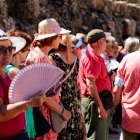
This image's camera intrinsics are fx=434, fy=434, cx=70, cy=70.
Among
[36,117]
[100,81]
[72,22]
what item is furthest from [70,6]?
[36,117]

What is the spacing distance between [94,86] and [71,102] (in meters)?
A: 0.38

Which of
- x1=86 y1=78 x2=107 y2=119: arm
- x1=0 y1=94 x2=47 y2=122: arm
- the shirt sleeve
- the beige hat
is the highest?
the beige hat

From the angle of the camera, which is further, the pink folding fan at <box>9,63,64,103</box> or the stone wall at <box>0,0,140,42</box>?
the stone wall at <box>0,0,140,42</box>

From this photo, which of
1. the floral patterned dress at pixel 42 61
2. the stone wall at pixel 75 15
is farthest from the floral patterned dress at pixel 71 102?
the stone wall at pixel 75 15

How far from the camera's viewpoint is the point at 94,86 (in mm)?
Result: 4371

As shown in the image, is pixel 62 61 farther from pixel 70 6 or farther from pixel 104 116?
pixel 70 6

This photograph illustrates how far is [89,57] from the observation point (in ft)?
14.7

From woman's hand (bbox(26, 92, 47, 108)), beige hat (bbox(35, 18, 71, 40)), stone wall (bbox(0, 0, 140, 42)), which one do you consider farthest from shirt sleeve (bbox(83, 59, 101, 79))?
stone wall (bbox(0, 0, 140, 42))

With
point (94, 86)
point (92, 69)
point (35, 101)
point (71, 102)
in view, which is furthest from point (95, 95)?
point (35, 101)

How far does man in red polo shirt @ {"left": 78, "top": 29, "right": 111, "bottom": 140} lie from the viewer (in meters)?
4.41

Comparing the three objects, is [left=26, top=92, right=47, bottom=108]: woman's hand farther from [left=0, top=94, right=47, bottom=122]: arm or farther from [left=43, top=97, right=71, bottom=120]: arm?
[left=43, top=97, right=71, bottom=120]: arm

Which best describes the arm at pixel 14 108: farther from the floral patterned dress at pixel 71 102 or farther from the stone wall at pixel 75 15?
the stone wall at pixel 75 15

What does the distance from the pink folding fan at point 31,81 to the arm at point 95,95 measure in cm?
138

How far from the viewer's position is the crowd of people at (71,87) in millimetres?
2820
